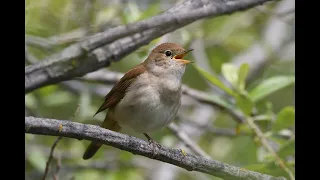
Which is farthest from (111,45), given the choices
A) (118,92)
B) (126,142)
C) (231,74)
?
(126,142)

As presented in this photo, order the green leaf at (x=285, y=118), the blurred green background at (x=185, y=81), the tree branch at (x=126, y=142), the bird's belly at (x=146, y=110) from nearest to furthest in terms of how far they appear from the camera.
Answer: the tree branch at (x=126, y=142)
the bird's belly at (x=146, y=110)
the green leaf at (x=285, y=118)
the blurred green background at (x=185, y=81)

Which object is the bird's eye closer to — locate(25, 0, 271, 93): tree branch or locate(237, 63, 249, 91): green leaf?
locate(25, 0, 271, 93): tree branch

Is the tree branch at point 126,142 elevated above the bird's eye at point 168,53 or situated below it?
below

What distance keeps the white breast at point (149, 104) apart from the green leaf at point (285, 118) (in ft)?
2.27

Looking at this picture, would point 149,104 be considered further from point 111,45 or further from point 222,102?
point 222,102

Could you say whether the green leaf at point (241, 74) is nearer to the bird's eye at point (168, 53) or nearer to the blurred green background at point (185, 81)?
the blurred green background at point (185, 81)

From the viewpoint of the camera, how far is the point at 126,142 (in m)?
2.25

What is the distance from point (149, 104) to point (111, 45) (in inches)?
16.2

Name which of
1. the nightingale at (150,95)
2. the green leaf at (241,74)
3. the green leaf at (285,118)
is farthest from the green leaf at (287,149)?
the nightingale at (150,95)

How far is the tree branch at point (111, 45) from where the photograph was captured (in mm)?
2967

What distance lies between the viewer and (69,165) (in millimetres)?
4602

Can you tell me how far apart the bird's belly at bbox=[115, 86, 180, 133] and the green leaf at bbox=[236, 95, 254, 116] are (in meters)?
0.49

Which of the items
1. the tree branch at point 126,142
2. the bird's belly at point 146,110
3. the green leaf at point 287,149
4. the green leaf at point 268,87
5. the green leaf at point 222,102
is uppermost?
the green leaf at point 268,87
